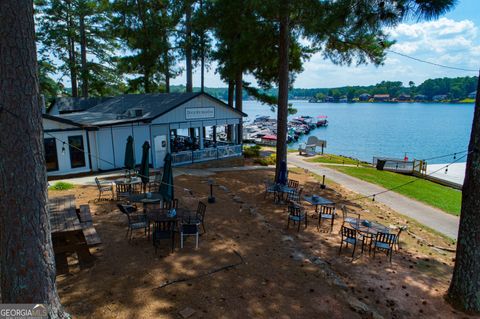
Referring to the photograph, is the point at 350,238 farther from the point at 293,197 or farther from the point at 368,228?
the point at 293,197

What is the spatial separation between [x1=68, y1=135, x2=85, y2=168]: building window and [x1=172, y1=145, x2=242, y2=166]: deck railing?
17.2 feet

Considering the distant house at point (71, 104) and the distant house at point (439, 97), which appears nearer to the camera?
the distant house at point (71, 104)

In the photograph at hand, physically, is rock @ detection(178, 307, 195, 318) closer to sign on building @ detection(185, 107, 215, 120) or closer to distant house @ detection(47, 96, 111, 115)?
sign on building @ detection(185, 107, 215, 120)

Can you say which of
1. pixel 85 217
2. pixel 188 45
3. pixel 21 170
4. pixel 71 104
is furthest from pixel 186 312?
pixel 71 104

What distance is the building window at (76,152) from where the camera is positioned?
57.0ft

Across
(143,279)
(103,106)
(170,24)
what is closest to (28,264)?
(143,279)

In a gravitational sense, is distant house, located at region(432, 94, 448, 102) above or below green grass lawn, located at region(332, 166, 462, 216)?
above

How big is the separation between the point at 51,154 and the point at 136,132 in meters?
4.53

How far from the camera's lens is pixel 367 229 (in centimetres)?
1019

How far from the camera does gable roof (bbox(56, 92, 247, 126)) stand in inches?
772

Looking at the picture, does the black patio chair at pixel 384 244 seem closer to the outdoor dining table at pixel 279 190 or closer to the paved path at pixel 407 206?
the outdoor dining table at pixel 279 190

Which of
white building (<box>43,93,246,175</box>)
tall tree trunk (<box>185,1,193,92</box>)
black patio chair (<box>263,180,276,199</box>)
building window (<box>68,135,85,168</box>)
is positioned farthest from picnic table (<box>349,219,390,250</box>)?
tall tree trunk (<box>185,1,193,92</box>)

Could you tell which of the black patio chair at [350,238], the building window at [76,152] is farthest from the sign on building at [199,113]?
the black patio chair at [350,238]

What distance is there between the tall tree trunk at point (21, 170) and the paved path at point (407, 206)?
1459cm
